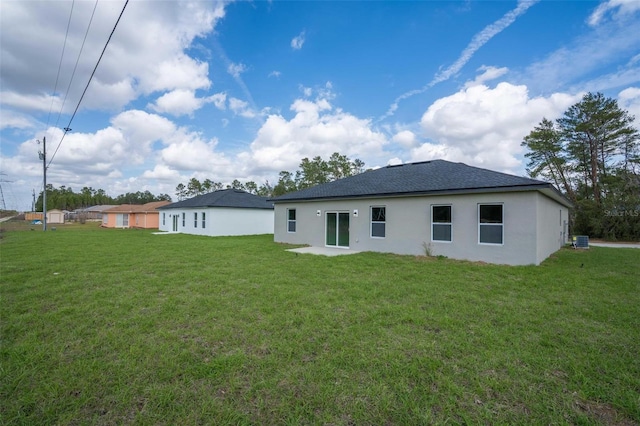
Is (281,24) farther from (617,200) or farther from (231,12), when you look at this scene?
(617,200)

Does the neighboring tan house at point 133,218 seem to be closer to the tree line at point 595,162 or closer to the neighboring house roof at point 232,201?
the neighboring house roof at point 232,201

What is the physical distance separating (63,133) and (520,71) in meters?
22.2

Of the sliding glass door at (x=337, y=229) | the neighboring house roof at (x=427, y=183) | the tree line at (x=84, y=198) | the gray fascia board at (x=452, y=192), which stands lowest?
the sliding glass door at (x=337, y=229)

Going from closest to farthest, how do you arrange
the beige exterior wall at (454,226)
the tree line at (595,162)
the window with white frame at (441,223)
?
the beige exterior wall at (454,226)
the window with white frame at (441,223)
the tree line at (595,162)

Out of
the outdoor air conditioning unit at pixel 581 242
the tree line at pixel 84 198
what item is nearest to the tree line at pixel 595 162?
the outdoor air conditioning unit at pixel 581 242

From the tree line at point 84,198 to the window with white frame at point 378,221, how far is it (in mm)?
83266

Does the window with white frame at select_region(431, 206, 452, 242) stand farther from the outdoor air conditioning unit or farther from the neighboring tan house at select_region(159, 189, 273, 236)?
the neighboring tan house at select_region(159, 189, 273, 236)

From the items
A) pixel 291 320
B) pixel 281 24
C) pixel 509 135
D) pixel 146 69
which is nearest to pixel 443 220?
pixel 291 320

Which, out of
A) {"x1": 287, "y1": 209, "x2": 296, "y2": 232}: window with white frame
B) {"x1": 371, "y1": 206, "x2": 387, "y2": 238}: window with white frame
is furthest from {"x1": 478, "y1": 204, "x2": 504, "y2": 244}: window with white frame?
{"x1": 287, "y1": 209, "x2": 296, "y2": 232}: window with white frame

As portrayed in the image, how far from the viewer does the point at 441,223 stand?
10.1 meters

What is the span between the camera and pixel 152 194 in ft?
284

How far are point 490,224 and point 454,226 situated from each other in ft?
3.51

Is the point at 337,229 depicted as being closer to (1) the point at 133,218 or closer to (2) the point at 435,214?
(2) the point at 435,214

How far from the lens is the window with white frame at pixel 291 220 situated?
14.8 meters
